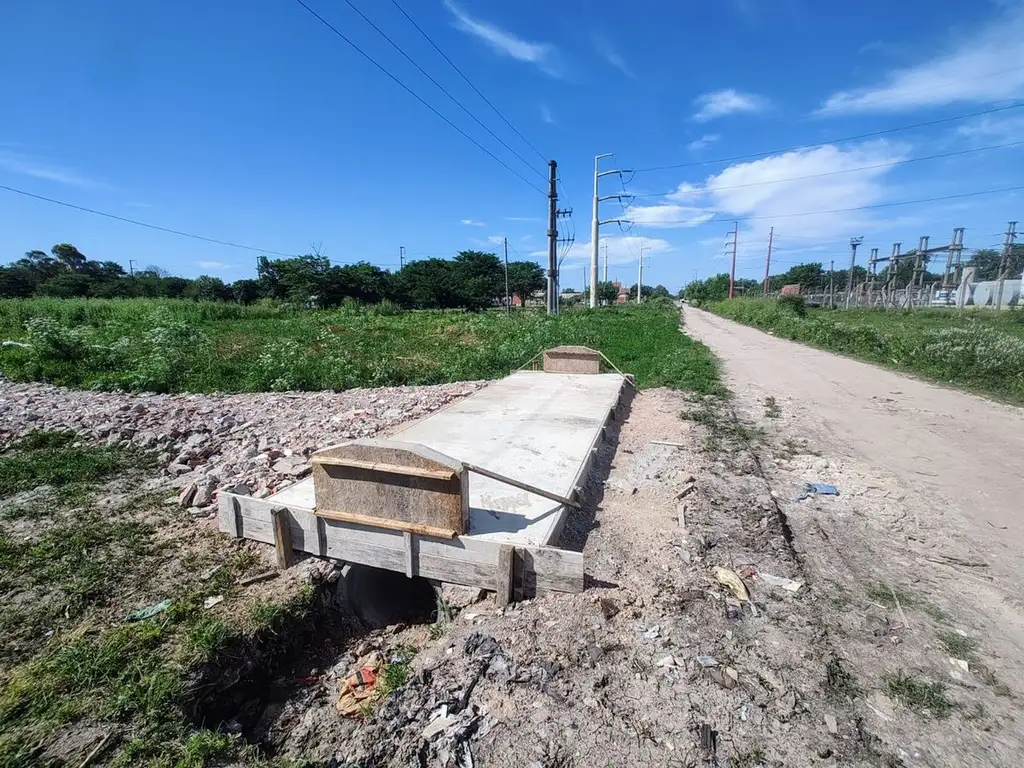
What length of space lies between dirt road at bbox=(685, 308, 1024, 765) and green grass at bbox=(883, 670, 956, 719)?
1.1 inches


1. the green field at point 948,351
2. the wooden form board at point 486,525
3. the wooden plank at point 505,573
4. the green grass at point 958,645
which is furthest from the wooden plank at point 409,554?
the green field at point 948,351

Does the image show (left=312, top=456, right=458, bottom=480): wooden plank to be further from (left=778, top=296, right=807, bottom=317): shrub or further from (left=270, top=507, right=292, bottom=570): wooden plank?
(left=778, top=296, right=807, bottom=317): shrub

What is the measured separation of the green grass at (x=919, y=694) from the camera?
97.1 inches

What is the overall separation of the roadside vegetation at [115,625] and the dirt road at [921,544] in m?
3.50

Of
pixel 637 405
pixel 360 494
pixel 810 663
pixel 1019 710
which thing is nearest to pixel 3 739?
pixel 360 494

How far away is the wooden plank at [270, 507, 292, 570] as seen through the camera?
381 cm

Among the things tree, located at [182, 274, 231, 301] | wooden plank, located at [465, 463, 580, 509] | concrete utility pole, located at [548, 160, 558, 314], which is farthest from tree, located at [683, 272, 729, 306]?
wooden plank, located at [465, 463, 580, 509]

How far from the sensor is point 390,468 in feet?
11.5

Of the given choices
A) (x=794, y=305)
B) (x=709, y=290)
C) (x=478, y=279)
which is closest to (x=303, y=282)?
(x=478, y=279)

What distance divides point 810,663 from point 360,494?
3.11m

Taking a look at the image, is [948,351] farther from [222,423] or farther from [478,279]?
[478,279]

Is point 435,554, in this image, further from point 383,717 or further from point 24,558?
point 24,558

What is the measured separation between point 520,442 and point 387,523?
2.53 meters

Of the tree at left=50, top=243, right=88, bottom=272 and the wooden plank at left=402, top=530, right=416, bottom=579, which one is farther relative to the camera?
the tree at left=50, top=243, right=88, bottom=272
